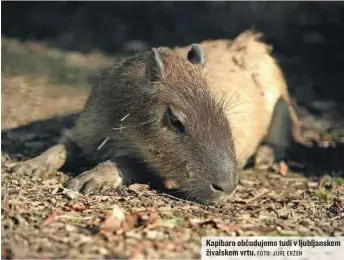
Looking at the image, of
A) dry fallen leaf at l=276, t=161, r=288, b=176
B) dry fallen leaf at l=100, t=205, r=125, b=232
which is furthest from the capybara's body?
dry fallen leaf at l=100, t=205, r=125, b=232

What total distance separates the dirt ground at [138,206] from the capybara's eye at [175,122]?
1.71 ft

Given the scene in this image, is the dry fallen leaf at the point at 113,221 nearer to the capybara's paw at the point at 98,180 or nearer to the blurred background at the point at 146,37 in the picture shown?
the capybara's paw at the point at 98,180

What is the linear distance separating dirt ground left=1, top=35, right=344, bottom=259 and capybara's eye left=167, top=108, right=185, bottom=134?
1.71ft

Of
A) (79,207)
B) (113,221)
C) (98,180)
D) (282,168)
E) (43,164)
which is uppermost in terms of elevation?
(282,168)

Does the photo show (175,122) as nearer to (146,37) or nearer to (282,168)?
(282,168)

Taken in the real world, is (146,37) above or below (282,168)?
above

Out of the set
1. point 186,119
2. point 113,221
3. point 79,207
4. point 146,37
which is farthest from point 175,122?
point 146,37

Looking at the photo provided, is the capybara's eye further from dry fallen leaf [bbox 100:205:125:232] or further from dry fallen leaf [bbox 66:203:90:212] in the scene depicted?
dry fallen leaf [bbox 100:205:125:232]

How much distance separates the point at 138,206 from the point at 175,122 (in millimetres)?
819

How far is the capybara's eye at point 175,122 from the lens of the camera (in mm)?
5352

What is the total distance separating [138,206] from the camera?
4902mm

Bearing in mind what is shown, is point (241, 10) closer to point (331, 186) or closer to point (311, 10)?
point (311, 10)

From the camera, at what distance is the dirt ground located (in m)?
4.07

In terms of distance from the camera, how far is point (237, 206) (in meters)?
5.35
